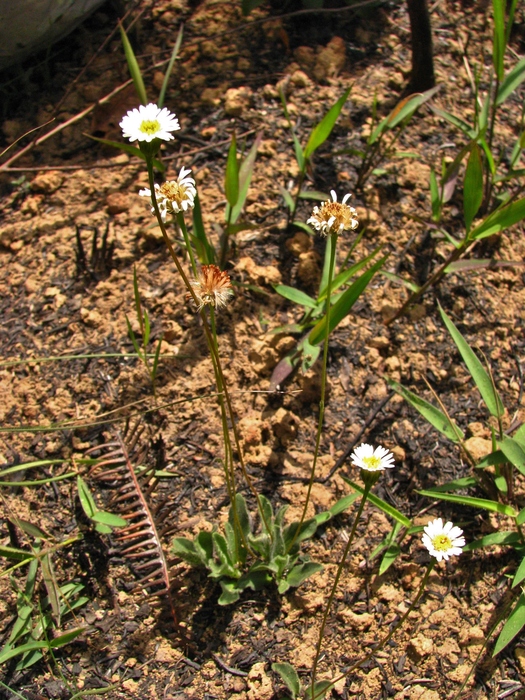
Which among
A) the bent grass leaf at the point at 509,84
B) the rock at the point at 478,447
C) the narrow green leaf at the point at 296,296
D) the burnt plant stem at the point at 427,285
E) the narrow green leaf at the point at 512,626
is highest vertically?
the bent grass leaf at the point at 509,84

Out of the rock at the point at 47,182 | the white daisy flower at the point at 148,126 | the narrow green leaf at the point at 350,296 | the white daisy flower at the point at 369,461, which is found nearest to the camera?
the white daisy flower at the point at 148,126

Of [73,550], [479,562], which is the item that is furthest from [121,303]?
[479,562]

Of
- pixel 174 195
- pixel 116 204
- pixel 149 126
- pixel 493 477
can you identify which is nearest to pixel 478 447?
pixel 493 477

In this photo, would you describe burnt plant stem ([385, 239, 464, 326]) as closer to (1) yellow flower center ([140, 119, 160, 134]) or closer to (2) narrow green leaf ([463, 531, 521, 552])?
(2) narrow green leaf ([463, 531, 521, 552])

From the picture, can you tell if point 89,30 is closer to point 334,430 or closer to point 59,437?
point 59,437

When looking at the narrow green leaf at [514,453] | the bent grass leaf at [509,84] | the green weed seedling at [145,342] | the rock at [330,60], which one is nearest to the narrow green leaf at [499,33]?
the bent grass leaf at [509,84]

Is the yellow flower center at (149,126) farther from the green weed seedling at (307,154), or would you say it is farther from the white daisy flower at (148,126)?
the green weed seedling at (307,154)

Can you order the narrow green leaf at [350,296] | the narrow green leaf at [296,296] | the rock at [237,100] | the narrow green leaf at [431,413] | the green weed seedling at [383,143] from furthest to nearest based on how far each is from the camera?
the rock at [237,100] → the green weed seedling at [383,143] → the narrow green leaf at [296,296] → the narrow green leaf at [431,413] → the narrow green leaf at [350,296]
